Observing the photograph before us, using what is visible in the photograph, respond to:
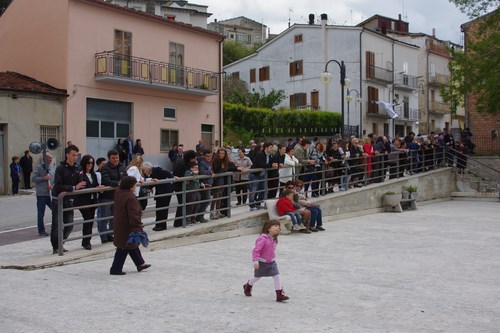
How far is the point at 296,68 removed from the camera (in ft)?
162

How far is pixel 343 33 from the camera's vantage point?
4681 cm

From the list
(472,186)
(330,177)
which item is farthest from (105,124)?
(472,186)

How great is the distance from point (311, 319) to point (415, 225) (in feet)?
33.5

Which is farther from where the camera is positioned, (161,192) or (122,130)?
(122,130)

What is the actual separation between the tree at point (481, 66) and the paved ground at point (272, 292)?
1470 cm

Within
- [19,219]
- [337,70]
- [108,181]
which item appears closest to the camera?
[108,181]

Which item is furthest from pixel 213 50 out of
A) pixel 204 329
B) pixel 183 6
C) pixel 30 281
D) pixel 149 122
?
pixel 183 6

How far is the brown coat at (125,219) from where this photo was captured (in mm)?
8719

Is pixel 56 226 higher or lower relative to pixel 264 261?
higher

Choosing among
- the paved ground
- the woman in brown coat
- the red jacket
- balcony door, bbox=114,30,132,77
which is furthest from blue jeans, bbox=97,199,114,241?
balcony door, bbox=114,30,132,77

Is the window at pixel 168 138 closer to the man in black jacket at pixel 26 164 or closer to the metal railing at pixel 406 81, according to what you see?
the man in black jacket at pixel 26 164

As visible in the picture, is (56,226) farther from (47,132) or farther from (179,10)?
(179,10)

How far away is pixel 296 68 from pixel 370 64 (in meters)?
6.04

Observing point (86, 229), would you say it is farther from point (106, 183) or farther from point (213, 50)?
point (213, 50)
